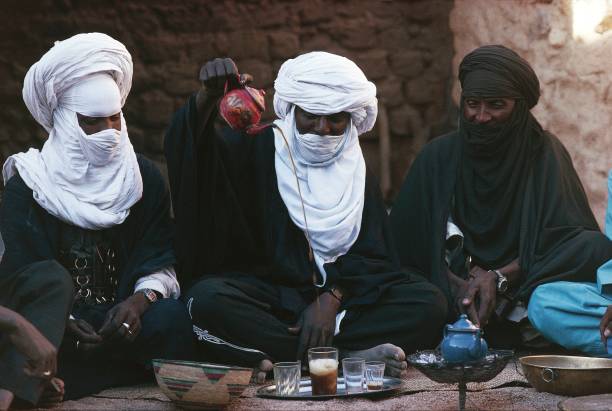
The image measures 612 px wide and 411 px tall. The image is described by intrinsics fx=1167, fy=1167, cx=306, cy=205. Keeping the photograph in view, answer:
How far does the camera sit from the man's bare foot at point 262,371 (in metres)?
5.12

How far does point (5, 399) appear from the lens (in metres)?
4.20

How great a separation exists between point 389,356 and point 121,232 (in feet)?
4.30

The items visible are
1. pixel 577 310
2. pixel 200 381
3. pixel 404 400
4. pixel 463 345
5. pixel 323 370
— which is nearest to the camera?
pixel 463 345

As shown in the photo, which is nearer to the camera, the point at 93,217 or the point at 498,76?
the point at 93,217

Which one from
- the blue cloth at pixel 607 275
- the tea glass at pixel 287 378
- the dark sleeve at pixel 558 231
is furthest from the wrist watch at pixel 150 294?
the blue cloth at pixel 607 275

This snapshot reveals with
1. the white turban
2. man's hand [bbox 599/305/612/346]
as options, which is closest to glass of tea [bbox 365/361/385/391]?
man's hand [bbox 599/305/612/346]

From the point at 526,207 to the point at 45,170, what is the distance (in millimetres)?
2341

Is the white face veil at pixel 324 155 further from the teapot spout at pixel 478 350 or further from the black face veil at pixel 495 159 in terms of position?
the teapot spout at pixel 478 350

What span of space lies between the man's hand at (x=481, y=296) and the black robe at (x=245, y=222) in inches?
12.4

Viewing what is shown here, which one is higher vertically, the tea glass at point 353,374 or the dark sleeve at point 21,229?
the dark sleeve at point 21,229

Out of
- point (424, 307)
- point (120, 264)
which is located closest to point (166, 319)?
point (120, 264)

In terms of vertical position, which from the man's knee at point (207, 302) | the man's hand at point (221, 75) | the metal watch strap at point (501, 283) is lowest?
the metal watch strap at point (501, 283)

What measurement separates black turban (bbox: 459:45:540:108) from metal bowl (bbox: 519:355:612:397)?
1482 mm

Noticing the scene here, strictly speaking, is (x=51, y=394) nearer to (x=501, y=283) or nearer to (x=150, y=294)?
(x=150, y=294)
